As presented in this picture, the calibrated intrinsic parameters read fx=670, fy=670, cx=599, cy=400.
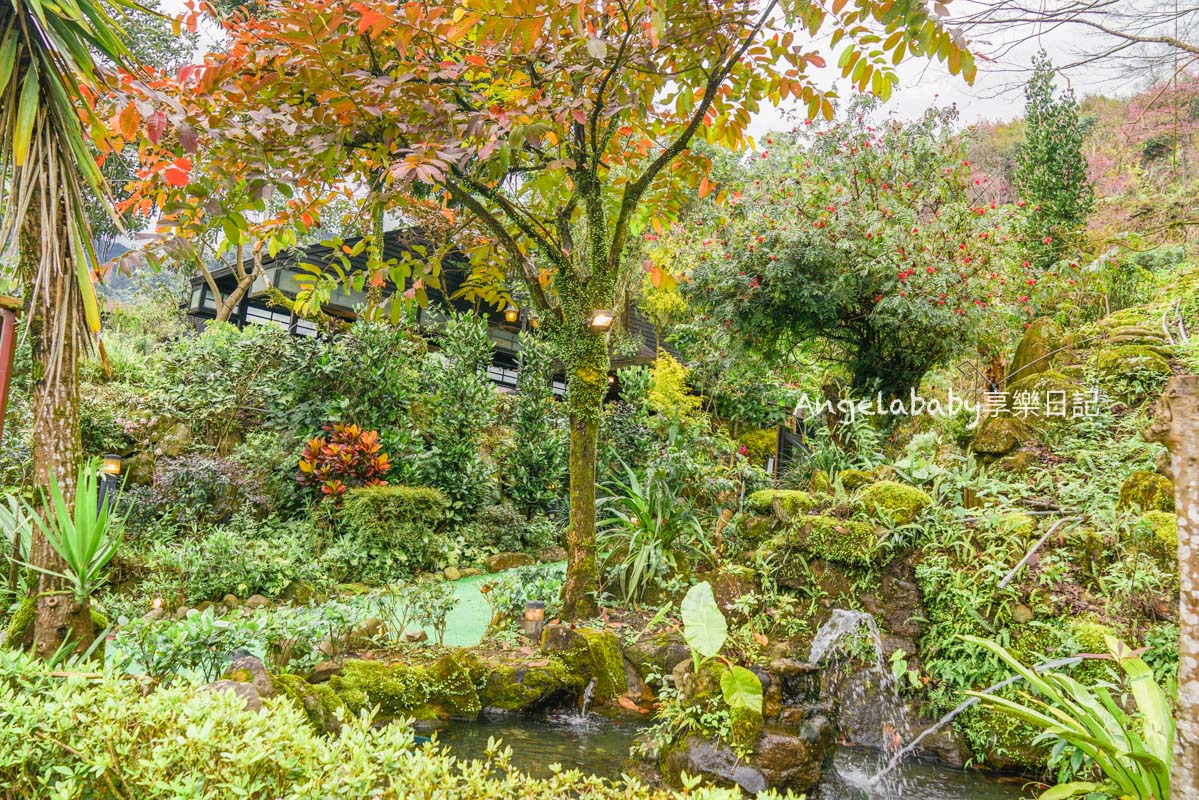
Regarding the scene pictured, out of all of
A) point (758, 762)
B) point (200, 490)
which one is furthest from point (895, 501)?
point (200, 490)

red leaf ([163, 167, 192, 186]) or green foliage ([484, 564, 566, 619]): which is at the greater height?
red leaf ([163, 167, 192, 186])

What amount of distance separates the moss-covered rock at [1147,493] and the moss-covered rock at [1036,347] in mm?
3107

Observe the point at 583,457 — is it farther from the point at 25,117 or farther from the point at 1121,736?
the point at 25,117

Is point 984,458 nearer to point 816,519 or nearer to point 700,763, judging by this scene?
point 816,519

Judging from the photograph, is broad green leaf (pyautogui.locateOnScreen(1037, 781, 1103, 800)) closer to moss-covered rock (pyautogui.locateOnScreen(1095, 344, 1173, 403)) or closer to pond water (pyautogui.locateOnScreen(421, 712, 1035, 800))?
pond water (pyautogui.locateOnScreen(421, 712, 1035, 800))

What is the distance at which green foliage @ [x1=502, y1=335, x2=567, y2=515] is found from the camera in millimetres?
8695

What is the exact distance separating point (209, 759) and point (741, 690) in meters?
2.37

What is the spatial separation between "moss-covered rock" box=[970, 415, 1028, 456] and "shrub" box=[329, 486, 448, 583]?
18.2 feet

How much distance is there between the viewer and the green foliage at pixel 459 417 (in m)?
8.14

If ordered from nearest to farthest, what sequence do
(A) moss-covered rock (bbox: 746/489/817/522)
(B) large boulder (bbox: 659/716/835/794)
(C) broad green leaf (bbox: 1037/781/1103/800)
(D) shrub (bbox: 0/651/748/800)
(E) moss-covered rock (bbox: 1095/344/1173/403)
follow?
(D) shrub (bbox: 0/651/748/800), (C) broad green leaf (bbox: 1037/781/1103/800), (B) large boulder (bbox: 659/716/835/794), (A) moss-covered rock (bbox: 746/489/817/522), (E) moss-covered rock (bbox: 1095/344/1173/403)

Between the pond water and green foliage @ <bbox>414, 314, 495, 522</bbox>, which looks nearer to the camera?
the pond water

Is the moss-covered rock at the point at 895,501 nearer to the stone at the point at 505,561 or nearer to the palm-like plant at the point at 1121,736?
the palm-like plant at the point at 1121,736

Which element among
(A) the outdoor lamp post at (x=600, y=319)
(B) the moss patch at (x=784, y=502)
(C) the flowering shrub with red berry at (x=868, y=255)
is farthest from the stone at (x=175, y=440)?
(B) the moss patch at (x=784, y=502)

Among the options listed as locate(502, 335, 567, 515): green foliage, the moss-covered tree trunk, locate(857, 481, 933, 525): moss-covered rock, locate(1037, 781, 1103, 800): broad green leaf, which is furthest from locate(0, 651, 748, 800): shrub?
locate(502, 335, 567, 515): green foliage
